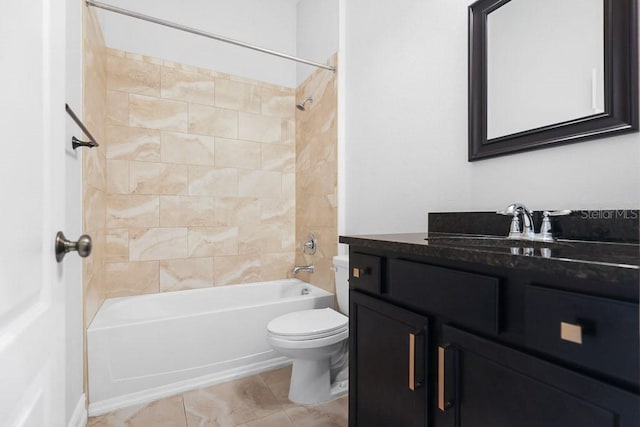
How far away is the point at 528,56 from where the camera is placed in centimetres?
118

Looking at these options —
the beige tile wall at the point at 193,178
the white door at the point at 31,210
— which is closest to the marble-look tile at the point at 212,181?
the beige tile wall at the point at 193,178

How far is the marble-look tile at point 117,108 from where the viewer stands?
2300 mm

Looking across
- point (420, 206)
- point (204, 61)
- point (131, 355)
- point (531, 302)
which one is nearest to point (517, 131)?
point (420, 206)

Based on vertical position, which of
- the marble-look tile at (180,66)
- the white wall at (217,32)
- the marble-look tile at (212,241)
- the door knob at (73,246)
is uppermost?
the white wall at (217,32)

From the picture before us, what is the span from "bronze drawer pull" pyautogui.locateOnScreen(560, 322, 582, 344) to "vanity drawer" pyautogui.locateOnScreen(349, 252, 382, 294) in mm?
537

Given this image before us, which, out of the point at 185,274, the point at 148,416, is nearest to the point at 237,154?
the point at 185,274

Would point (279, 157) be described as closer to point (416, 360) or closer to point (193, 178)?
point (193, 178)

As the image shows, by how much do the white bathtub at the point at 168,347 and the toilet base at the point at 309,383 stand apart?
42 centimetres

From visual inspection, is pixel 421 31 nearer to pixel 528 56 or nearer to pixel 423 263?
pixel 528 56

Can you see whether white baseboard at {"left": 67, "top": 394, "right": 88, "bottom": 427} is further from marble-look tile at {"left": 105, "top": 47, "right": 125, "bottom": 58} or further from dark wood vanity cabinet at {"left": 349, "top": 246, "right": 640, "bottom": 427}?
marble-look tile at {"left": 105, "top": 47, "right": 125, "bottom": 58}

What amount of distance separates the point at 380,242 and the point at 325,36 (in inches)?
83.0

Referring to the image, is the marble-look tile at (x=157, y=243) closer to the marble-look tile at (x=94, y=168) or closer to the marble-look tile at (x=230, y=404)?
the marble-look tile at (x=94, y=168)

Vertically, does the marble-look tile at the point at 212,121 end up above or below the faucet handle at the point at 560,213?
above

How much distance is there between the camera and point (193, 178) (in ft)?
8.49
